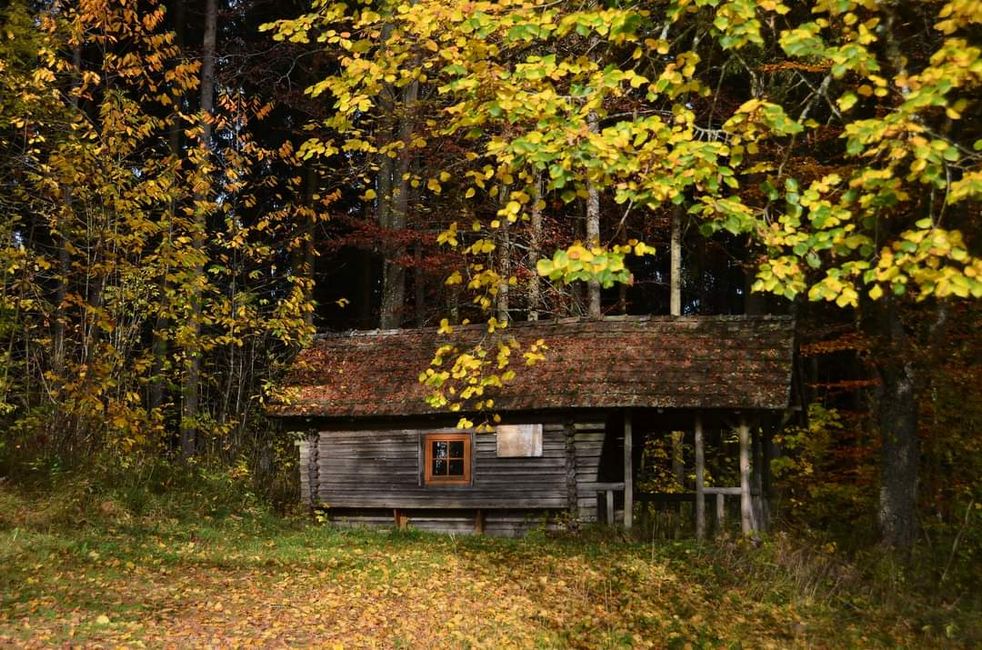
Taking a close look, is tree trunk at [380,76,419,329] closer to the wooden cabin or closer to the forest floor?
the wooden cabin

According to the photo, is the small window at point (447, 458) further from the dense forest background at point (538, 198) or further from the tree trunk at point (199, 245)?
the tree trunk at point (199, 245)

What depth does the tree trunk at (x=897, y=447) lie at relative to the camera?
45.3 ft

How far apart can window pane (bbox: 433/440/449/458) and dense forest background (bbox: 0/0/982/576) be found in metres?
3.16

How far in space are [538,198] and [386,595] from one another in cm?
525

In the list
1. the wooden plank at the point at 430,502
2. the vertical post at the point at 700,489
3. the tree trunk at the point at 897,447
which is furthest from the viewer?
the wooden plank at the point at 430,502

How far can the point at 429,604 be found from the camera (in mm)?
10352

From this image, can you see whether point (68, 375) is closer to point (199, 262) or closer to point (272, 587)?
point (199, 262)

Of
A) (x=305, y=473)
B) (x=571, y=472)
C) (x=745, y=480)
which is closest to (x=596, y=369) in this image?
(x=571, y=472)

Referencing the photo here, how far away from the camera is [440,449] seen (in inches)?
715

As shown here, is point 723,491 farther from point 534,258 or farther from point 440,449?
point 534,258

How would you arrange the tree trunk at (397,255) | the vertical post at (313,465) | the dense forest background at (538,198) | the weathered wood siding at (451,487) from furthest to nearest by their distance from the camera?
the tree trunk at (397,255)
the vertical post at (313,465)
the weathered wood siding at (451,487)
the dense forest background at (538,198)

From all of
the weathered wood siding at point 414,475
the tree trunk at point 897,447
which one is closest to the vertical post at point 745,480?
the tree trunk at point 897,447

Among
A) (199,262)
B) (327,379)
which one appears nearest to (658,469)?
(327,379)

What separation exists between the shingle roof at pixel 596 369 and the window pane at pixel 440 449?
1.07m
